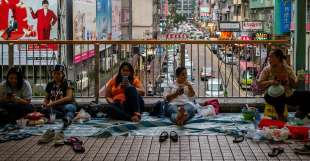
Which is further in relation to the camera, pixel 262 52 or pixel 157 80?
pixel 157 80

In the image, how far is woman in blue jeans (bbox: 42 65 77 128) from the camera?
9.38 metres

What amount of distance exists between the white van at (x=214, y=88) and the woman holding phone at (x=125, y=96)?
7.66 ft

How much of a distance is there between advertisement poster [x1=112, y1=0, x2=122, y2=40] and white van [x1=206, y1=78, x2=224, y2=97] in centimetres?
5506

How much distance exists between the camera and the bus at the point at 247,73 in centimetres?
1153

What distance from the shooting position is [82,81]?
1191 centimetres

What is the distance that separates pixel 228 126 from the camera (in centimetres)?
868

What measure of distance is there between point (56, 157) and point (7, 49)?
5.10 meters

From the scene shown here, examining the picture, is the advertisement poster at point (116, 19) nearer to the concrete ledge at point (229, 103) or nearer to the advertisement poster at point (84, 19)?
the advertisement poster at point (84, 19)

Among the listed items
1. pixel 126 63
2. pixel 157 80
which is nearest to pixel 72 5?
pixel 157 80

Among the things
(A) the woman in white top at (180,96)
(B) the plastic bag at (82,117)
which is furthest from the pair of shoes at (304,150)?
(B) the plastic bag at (82,117)

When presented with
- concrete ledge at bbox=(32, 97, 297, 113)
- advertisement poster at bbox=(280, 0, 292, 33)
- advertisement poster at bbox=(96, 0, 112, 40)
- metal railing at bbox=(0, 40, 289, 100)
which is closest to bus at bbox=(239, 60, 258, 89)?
metal railing at bbox=(0, 40, 289, 100)

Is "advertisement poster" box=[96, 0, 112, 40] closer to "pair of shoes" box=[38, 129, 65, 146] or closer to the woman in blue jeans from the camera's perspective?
the woman in blue jeans

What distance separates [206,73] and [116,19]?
6021cm

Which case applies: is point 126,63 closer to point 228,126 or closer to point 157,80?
point 228,126
